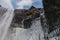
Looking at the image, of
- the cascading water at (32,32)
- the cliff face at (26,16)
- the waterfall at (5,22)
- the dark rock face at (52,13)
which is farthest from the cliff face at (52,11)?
the waterfall at (5,22)

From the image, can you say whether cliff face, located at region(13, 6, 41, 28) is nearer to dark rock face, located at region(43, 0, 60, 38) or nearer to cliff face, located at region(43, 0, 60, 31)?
cliff face, located at region(43, 0, 60, 31)

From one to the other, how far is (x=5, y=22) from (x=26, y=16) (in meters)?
2.89

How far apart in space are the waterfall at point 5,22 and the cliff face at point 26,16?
823mm

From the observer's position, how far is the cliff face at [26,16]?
22859 millimetres

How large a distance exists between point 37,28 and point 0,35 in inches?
181

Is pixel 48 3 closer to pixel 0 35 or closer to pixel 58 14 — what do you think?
pixel 58 14

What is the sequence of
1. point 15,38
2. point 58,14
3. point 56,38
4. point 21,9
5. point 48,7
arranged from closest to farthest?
point 56,38
point 58,14
point 48,7
point 15,38
point 21,9

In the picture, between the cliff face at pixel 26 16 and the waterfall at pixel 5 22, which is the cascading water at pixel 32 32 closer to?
the cliff face at pixel 26 16

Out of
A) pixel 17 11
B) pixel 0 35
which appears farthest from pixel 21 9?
pixel 0 35

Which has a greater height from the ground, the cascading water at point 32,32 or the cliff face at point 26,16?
the cliff face at point 26,16

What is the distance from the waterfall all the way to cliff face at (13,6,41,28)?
0.82m

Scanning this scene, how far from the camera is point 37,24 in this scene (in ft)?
69.2

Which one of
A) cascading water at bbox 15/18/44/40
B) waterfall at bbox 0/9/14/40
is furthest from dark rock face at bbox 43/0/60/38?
waterfall at bbox 0/9/14/40

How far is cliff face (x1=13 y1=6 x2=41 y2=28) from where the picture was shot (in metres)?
22.9
